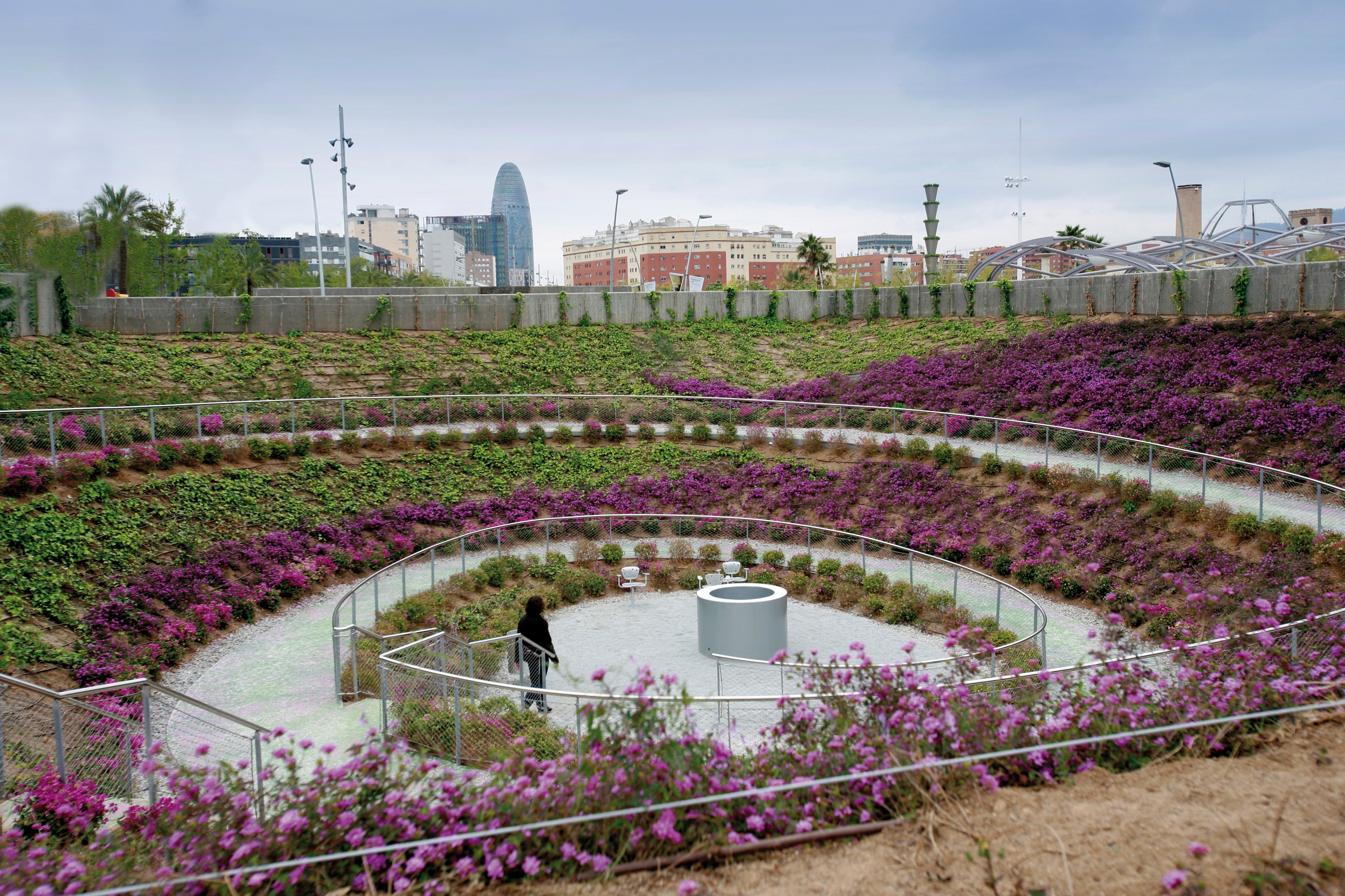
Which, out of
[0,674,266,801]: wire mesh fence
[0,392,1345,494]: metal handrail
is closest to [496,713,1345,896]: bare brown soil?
[0,674,266,801]: wire mesh fence

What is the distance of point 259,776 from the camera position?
743 centimetres

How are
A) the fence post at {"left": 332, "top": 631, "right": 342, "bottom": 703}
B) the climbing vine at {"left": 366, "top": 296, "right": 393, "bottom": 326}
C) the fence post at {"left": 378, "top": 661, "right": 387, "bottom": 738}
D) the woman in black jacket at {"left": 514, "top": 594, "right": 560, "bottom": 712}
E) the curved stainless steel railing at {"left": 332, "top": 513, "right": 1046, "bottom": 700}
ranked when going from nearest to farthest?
1. the fence post at {"left": 378, "top": 661, "right": 387, "bottom": 738}
2. the woman in black jacket at {"left": 514, "top": 594, "right": 560, "bottom": 712}
3. the fence post at {"left": 332, "top": 631, "right": 342, "bottom": 703}
4. the curved stainless steel railing at {"left": 332, "top": 513, "right": 1046, "bottom": 700}
5. the climbing vine at {"left": 366, "top": 296, "right": 393, "bottom": 326}

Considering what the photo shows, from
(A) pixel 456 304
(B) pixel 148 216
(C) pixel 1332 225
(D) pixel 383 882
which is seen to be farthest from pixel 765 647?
(B) pixel 148 216

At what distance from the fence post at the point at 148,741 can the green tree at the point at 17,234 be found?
1598 inches

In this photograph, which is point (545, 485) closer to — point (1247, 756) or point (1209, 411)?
point (1209, 411)

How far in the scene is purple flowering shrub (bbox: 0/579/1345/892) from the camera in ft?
17.2

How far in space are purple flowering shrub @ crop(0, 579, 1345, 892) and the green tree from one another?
1718 inches

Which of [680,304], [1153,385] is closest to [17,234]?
[680,304]

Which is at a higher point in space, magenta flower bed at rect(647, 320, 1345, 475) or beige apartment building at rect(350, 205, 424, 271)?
beige apartment building at rect(350, 205, 424, 271)

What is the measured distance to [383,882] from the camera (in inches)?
206

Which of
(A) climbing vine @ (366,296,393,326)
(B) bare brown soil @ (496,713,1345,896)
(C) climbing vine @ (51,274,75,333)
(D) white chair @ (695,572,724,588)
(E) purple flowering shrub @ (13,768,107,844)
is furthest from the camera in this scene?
(A) climbing vine @ (366,296,393,326)

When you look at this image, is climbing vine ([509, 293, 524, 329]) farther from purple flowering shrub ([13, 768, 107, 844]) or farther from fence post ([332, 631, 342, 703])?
purple flowering shrub ([13, 768, 107, 844])

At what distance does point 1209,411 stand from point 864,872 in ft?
73.1

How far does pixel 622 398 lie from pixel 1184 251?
20599 millimetres
